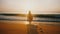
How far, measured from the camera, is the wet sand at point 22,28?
1100 mm

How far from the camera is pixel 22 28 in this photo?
3.68 feet

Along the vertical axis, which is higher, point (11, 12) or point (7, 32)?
point (11, 12)

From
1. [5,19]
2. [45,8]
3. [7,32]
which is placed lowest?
[7,32]

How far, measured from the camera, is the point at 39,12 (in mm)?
1159

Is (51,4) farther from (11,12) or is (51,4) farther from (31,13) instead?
(11,12)

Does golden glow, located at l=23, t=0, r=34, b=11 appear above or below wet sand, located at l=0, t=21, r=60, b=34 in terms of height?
above

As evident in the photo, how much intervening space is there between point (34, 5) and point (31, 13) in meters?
0.10

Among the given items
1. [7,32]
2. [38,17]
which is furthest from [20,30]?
[38,17]

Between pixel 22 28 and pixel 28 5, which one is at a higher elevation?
pixel 28 5

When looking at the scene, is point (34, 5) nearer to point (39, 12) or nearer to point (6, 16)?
point (39, 12)

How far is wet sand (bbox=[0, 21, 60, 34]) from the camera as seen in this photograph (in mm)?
1100

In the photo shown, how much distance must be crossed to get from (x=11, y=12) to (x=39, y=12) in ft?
1.07

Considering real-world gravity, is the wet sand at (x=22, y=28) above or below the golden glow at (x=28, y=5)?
below

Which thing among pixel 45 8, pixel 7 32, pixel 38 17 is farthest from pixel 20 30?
pixel 45 8
